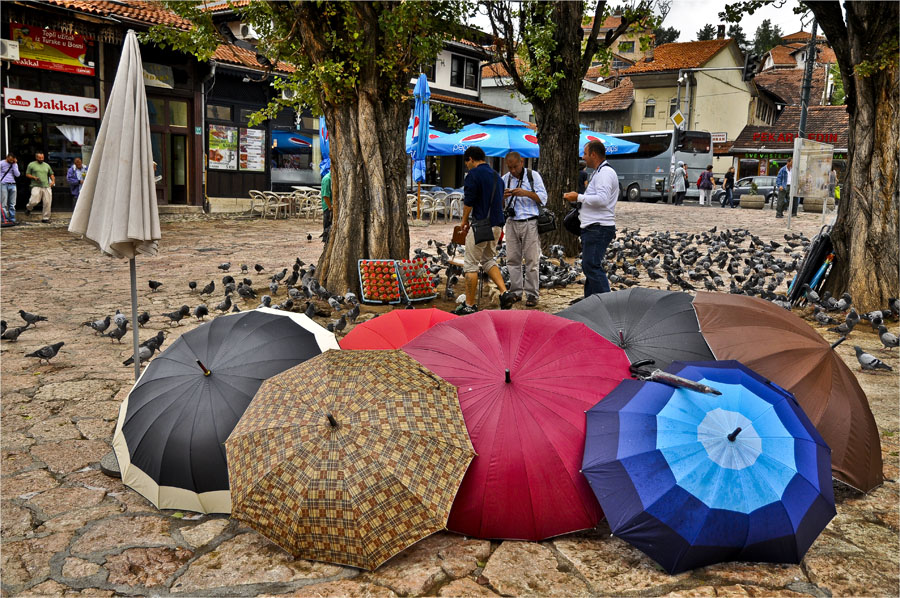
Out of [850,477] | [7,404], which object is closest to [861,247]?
[850,477]

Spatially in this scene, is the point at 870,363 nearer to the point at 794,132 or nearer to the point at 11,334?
the point at 11,334

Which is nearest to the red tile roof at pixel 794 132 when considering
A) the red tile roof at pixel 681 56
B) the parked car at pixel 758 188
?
the red tile roof at pixel 681 56

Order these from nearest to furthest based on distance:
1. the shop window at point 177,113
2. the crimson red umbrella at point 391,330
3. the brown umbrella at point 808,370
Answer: the brown umbrella at point 808,370
the crimson red umbrella at point 391,330
the shop window at point 177,113

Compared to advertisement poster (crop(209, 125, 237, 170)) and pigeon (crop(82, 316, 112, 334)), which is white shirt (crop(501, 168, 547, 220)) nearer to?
pigeon (crop(82, 316, 112, 334))

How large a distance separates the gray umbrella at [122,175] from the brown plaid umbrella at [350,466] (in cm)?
156

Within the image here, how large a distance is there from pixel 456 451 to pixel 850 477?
86.8 inches

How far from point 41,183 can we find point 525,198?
14122 millimetres

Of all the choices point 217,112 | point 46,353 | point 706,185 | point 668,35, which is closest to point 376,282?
point 46,353

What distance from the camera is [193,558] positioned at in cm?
→ 316

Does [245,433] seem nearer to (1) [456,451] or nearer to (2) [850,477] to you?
(1) [456,451]

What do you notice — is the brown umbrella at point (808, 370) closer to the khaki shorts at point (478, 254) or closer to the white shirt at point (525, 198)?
the khaki shorts at point (478, 254)

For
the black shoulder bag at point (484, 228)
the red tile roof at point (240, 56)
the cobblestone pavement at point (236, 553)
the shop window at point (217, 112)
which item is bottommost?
the cobblestone pavement at point (236, 553)

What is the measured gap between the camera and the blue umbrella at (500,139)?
17.8 m

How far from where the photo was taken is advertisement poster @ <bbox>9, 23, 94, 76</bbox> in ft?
54.6
